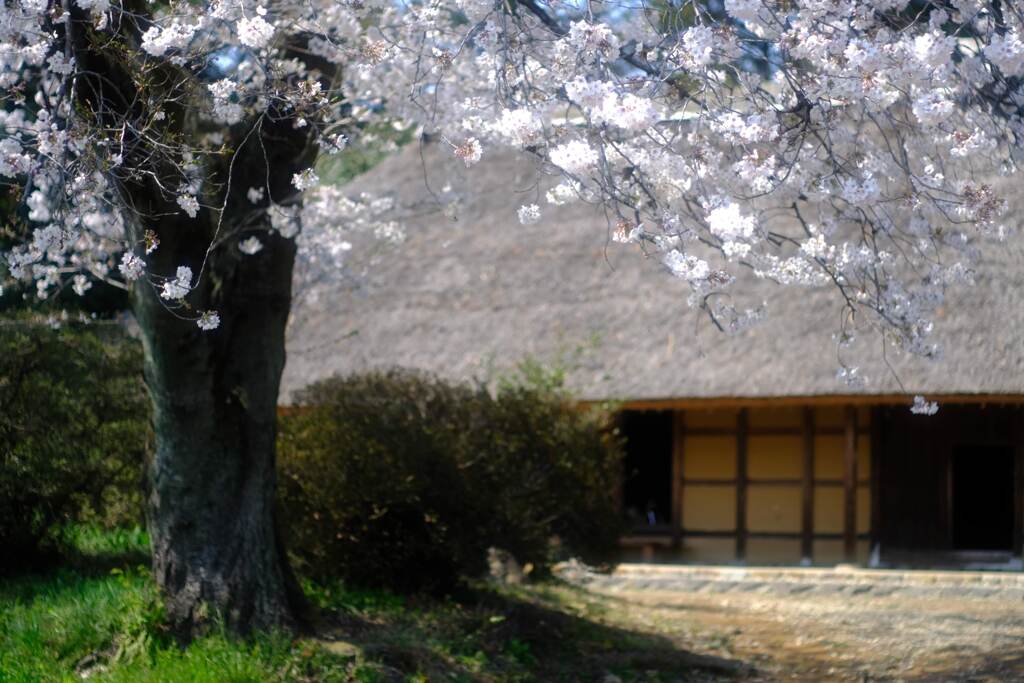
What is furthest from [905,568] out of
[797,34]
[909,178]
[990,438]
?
[797,34]

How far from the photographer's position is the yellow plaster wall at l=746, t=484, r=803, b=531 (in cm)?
1332

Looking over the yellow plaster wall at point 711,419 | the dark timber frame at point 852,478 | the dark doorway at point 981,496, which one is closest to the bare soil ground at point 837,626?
the dark timber frame at point 852,478

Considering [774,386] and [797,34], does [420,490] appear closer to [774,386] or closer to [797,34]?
[797,34]

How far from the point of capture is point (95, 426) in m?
8.17

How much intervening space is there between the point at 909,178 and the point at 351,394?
4.19 meters

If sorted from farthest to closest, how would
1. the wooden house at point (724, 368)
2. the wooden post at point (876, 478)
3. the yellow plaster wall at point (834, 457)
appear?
the yellow plaster wall at point (834, 457) → the wooden post at point (876, 478) → the wooden house at point (724, 368)

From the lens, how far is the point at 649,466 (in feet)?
53.0

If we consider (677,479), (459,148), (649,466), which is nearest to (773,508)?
(677,479)

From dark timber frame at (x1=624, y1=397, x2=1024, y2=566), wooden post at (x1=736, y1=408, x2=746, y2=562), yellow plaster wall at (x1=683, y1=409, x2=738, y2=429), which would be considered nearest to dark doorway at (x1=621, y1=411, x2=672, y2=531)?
yellow plaster wall at (x1=683, y1=409, x2=738, y2=429)

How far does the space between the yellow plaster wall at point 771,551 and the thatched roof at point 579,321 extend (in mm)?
2329

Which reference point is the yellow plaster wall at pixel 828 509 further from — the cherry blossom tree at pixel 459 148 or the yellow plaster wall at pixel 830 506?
the cherry blossom tree at pixel 459 148

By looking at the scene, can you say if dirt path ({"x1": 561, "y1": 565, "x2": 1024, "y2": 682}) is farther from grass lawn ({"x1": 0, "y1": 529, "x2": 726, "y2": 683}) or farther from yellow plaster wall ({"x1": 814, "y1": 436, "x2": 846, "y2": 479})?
yellow plaster wall ({"x1": 814, "y1": 436, "x2": 846, "y2": 479})

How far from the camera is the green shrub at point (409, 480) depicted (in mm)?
Result: 8094

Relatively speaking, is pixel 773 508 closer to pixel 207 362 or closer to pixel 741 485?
pixel 741 485
